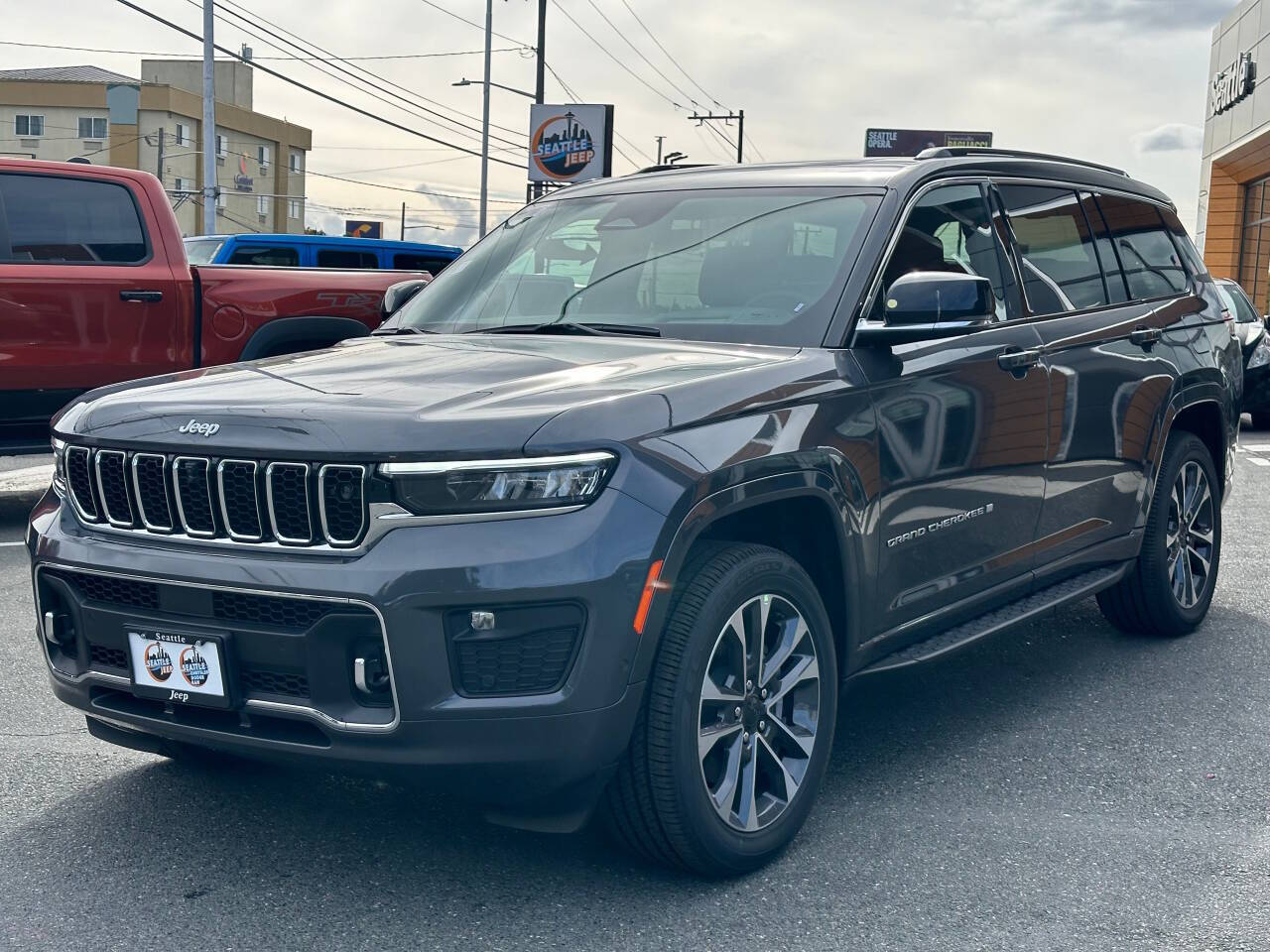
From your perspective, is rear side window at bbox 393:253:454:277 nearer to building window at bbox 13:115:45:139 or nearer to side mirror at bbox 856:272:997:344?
side mirror at bbox 856:272:997:344

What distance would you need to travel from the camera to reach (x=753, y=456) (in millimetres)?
3582

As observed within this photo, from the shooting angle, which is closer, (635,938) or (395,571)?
(395,571)

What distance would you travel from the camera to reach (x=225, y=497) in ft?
10.9

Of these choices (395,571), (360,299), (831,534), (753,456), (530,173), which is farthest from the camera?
(530,173)

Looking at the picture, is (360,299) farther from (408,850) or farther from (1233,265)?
(1233,265)

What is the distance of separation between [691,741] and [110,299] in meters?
6.52

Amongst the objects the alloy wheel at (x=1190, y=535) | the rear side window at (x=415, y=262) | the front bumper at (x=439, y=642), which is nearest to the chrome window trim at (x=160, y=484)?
the front bumper at (x=439, y=642)

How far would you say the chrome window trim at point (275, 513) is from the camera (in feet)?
10.5

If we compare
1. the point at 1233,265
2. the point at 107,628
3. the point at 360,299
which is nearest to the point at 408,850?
the point at 107,628

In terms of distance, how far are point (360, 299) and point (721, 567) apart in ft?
21.6

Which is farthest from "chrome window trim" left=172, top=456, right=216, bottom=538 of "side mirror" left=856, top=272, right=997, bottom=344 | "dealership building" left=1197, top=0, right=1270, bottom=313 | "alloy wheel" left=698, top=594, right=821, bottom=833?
"dealership building" left=1197, top=0, right=1270, bottom=313

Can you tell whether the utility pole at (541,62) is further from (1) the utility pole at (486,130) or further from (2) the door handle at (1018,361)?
(2) the door handle at (1018,361)

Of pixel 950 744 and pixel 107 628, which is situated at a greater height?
pixel 107 628

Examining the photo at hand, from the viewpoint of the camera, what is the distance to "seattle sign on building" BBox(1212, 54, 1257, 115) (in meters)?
31.1
